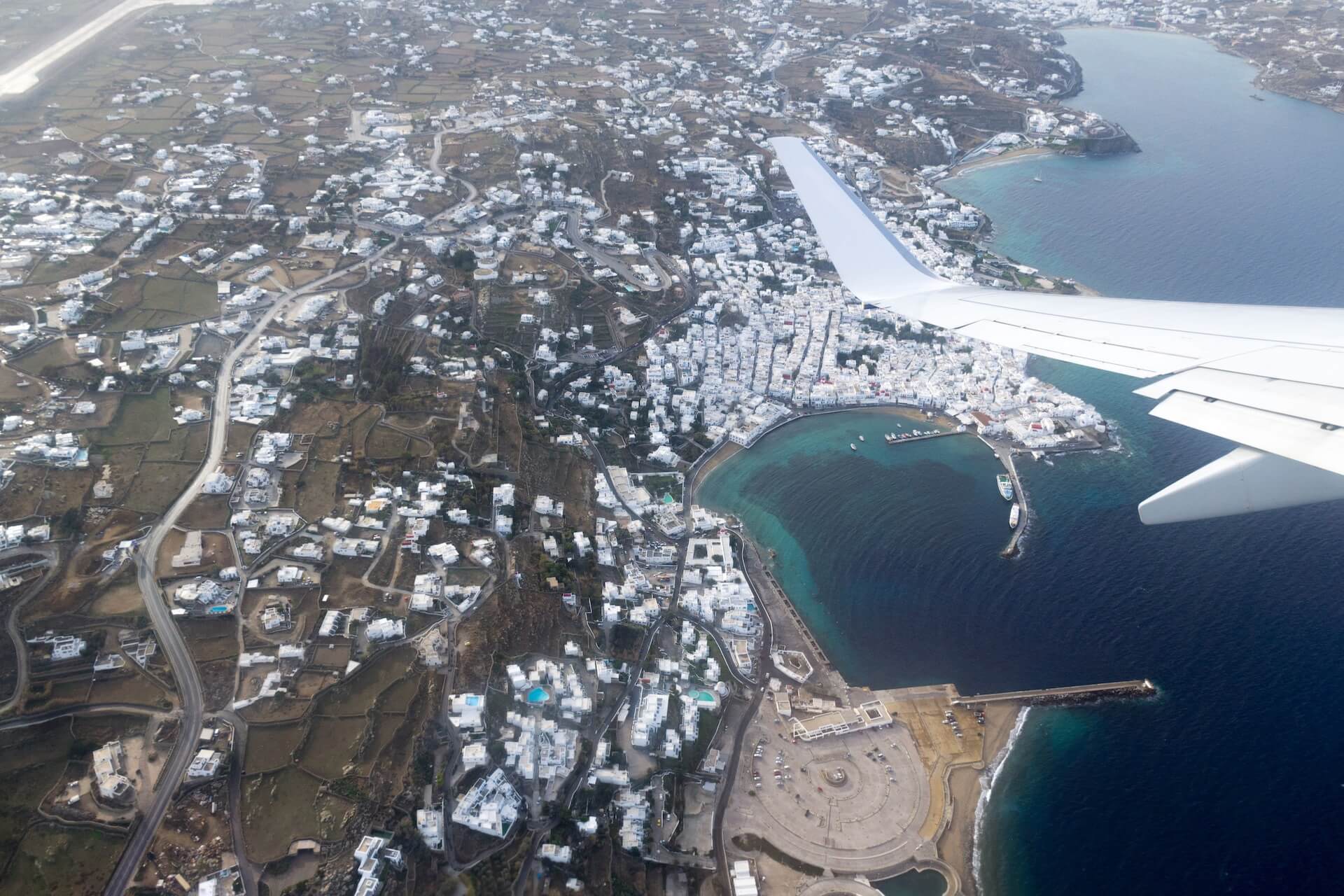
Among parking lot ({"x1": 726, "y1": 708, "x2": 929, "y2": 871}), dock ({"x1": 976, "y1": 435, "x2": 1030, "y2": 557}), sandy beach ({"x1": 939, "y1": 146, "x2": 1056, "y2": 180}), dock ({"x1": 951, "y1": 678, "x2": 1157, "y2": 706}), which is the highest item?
sandy beach ({"x1": 939, "y1": 146, "x2": 1056, "y2": 180})

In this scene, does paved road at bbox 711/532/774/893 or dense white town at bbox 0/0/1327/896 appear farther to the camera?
paved road at bbox 711/532/774/893

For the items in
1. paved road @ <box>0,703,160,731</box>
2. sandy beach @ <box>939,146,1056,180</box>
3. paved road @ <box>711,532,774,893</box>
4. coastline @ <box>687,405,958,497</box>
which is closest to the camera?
paved road @ <box>0,703,160,731</box>

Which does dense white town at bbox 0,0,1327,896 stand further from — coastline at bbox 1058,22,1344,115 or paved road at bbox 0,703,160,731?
coastline at bbox 1058,22,1344,115

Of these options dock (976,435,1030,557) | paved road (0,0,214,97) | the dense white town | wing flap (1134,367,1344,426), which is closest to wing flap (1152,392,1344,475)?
wing flap (1134,367,1344,426)

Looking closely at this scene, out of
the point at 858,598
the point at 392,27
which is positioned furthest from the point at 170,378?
the point at 392,27

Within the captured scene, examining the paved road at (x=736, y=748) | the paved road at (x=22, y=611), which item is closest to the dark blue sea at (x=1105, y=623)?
the paved road at (x=736, y=748)

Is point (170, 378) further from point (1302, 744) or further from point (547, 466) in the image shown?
point (1302, 744)

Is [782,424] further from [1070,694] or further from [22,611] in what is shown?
[22,611]
